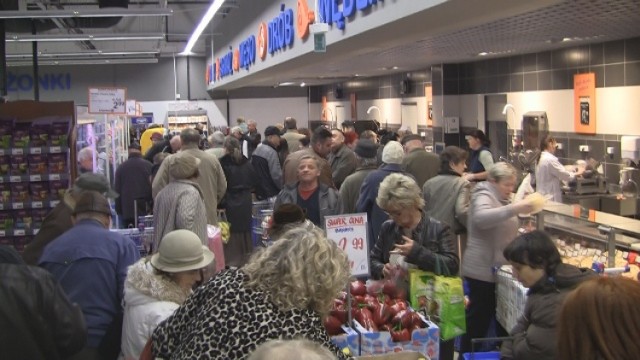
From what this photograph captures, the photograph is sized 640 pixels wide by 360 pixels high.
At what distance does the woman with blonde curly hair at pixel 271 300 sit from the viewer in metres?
2.63

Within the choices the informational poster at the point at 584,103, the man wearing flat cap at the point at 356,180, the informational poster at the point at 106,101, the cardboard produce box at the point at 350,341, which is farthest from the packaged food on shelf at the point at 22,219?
the informational poster at the point at 584,103

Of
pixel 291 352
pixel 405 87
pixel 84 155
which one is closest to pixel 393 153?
pixel 291 352

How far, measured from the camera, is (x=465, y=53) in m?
13.0

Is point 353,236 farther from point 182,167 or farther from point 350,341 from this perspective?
point 182,167

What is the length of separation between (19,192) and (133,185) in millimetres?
2081

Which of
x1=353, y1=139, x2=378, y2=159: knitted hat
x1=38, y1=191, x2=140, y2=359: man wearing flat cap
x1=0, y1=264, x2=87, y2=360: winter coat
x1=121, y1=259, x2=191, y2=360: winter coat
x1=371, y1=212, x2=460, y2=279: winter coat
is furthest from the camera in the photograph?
x1=353, y1=139, x2=378, y2=159: knitted hat

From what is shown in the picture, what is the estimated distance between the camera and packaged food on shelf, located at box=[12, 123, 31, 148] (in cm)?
845

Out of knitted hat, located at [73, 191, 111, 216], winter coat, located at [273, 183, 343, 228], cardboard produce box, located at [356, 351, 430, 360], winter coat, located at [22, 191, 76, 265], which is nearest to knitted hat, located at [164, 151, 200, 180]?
winter coat, located at [273, 183, 343, 228]

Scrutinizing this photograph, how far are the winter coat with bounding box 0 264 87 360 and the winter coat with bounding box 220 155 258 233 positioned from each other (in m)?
5.20

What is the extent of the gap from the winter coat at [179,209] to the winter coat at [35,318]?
2882mm

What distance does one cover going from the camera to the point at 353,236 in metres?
4.39

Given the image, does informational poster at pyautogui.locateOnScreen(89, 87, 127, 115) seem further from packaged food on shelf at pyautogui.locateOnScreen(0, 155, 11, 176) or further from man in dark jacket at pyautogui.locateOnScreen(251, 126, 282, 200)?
packaged food on shelf at pyautogui.locateOnScreen(0, 155, 11, 176)

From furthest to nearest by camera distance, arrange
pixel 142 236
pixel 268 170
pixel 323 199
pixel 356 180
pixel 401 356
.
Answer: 1. pixel 268 170
2. pixel 142 236
3. pixel 356 180
4. pixel 323 199
5. pixel 401 356

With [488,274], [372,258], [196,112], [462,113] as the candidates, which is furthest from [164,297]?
[196,112]
